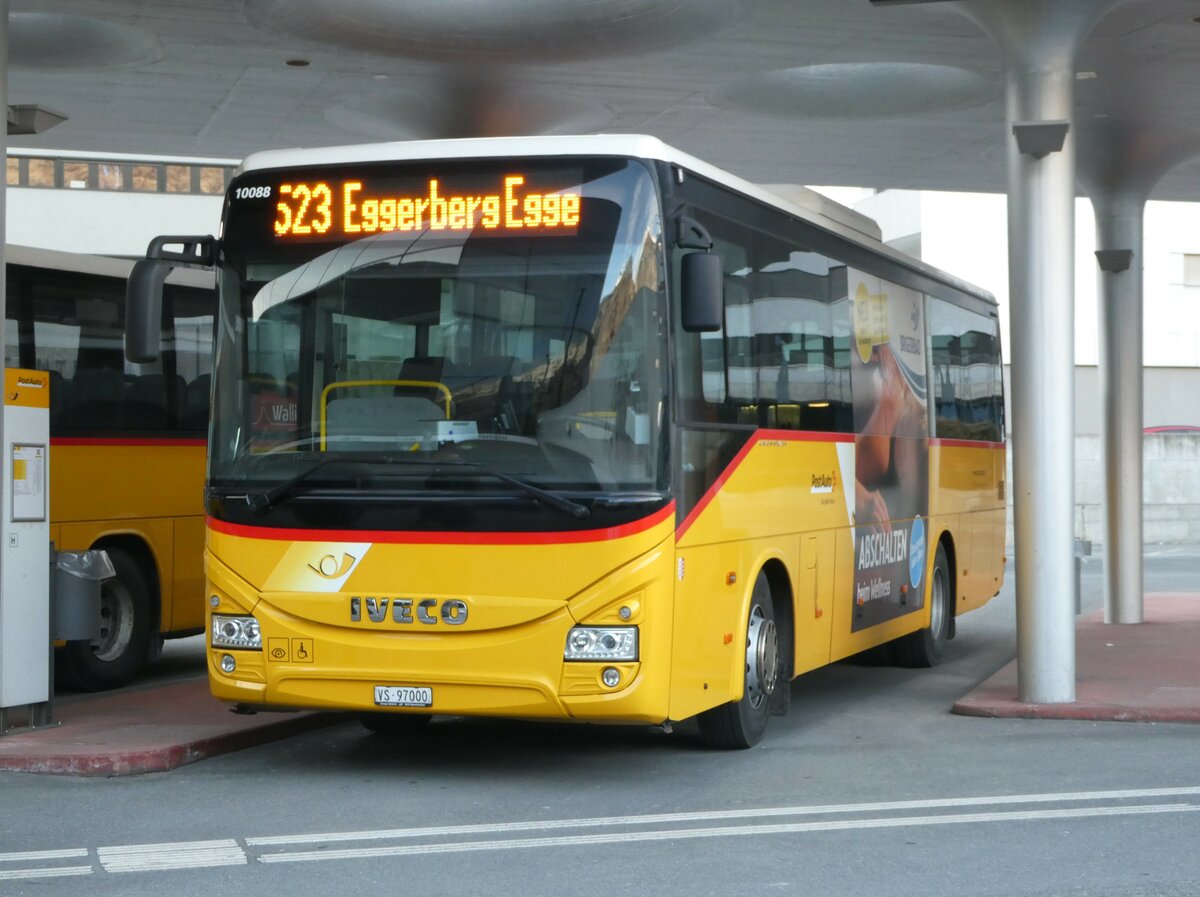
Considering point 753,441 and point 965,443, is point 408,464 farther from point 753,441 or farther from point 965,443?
point 965,443

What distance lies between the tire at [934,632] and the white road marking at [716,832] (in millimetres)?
6437

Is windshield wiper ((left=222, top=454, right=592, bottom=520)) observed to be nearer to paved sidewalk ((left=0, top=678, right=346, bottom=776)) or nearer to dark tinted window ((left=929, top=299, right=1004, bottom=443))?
paved sidewalk ((left=0, top=678, right=346, bottom=776))

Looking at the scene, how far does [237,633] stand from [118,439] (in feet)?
15.8

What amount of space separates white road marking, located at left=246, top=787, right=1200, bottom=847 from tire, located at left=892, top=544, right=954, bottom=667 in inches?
237

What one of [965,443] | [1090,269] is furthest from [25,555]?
[1090,269]

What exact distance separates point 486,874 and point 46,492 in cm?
519

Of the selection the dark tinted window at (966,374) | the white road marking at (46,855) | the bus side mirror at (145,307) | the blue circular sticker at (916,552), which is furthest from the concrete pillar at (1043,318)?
the white road marking at (46,855)

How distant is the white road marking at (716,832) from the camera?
7270 millimetres

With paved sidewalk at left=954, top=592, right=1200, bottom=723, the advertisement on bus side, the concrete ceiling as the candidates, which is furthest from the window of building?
the advertisement on bus side

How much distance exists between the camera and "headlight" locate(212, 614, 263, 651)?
902 cm

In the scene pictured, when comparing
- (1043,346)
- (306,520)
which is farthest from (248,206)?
(1043,346)

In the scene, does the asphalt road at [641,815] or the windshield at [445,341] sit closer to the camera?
the asphalt road at [641,815]

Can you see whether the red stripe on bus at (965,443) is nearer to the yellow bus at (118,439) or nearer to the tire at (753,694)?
the tire at (753,694)

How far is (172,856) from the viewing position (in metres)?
7.28
